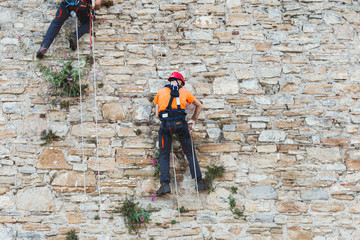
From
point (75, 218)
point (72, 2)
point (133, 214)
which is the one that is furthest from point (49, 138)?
point (72, 2)

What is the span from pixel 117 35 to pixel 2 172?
2460 mm

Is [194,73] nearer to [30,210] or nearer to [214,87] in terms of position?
[214,87]

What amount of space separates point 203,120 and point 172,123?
0.77 m

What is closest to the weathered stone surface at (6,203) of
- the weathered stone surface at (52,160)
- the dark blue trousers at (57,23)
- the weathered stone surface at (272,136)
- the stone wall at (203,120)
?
the stone wall at (203,120)

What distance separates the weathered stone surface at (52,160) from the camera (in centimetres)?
434

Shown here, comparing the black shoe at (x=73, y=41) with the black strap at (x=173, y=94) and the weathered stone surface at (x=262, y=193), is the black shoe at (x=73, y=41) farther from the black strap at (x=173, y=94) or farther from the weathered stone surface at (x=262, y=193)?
the weathered stone surface at (x=262, y=193)

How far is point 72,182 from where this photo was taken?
4.30 meters

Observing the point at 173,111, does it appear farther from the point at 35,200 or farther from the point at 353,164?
the point at 353,164

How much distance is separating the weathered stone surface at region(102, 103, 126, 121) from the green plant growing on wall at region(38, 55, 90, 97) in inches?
16.2

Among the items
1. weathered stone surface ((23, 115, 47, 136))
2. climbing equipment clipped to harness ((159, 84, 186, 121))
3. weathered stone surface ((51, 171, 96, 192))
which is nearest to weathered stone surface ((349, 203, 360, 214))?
climbing equipment clipped to harness ((159, 84, 186, 121))

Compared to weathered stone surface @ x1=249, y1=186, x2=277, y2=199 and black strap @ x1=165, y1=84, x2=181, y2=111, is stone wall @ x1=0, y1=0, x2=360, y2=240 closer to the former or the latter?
weathered stone surface @ x1=249, y1=186, x2=277, y2=199

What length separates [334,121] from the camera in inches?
183

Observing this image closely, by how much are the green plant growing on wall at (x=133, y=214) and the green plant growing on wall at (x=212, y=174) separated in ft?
2.85

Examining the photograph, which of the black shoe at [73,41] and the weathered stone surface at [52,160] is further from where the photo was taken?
the black shoe at [73,41]
